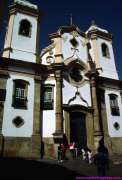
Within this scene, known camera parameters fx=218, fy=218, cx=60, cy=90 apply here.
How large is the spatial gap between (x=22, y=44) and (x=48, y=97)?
5.42 metres

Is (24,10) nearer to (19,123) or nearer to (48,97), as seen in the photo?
(48,97)

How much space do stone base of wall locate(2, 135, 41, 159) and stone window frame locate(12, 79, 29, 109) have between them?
8.33 ft

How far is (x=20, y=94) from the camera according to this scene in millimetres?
17609

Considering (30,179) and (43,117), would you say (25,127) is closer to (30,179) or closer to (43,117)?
(43,117)

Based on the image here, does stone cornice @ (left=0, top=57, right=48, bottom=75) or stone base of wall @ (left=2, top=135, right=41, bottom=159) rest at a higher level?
stone cornice @ (left=0, top=57, right=48, bottom=75)

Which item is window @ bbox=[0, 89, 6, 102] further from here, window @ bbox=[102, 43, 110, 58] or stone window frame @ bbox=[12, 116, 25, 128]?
window @ bbox=[102, 43, 110, 58]

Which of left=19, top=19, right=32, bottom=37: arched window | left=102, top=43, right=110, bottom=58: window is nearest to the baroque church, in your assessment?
left=19, top=19, right=32, bottom=37: arched window

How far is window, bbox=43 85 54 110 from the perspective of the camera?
1811 cm

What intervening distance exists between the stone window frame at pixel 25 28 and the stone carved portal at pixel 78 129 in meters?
8.57

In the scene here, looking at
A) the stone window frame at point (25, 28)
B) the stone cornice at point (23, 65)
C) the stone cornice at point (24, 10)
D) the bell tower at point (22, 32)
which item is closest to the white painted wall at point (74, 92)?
the stone cornice at point (23, 65)

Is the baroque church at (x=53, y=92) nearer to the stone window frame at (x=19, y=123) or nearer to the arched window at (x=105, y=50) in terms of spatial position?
the stone window frame at (x=19, y=123)

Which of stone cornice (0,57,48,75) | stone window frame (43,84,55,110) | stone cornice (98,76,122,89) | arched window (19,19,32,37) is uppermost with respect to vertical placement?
arched window (19,19,32,37)

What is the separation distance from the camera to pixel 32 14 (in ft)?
70.6

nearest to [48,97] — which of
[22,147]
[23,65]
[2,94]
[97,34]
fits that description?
[23,65]
